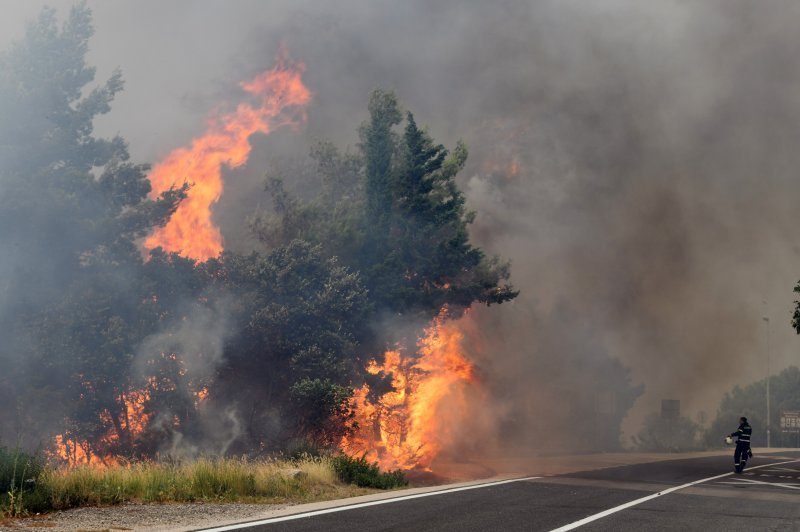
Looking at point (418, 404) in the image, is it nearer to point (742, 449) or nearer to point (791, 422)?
point (742, 449)

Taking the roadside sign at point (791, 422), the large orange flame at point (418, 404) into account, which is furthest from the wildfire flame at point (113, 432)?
the roadside sign at point (791, 422)

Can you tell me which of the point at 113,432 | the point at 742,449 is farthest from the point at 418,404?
the point at 742,449

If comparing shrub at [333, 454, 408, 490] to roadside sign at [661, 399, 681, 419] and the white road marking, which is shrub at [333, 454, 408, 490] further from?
roadside sign at [661, 399, 681, 419]

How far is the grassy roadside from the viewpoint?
1325 cm

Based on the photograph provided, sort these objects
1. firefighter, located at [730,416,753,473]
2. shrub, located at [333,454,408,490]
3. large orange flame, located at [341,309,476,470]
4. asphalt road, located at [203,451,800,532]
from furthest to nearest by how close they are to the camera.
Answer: large orange flame, located at [341,309,476,470], firefighter, located at [730,416,753,473], shrub, located at [333,454,408,490], asphalt road, located at [203,451,800,532]

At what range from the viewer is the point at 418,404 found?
129ft

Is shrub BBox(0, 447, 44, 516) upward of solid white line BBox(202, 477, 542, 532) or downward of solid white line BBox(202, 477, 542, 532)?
upward

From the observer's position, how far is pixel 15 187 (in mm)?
28391

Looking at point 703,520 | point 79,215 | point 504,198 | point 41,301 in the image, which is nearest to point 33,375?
point 41,301

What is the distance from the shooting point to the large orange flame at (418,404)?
37094 mm

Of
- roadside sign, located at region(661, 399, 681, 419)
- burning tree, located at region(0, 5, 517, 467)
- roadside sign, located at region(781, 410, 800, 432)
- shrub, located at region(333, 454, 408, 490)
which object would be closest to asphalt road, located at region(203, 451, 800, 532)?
shrub, located at region(333, 454, 408, 490)

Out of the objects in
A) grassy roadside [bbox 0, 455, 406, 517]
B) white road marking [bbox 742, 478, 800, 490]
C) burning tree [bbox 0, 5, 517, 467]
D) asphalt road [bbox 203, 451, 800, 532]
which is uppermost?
burning tree [bbox 0, 5, 517, 467]

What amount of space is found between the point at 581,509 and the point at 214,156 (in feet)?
100

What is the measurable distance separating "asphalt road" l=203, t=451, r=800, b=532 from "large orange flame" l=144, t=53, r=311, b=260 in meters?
20.8
